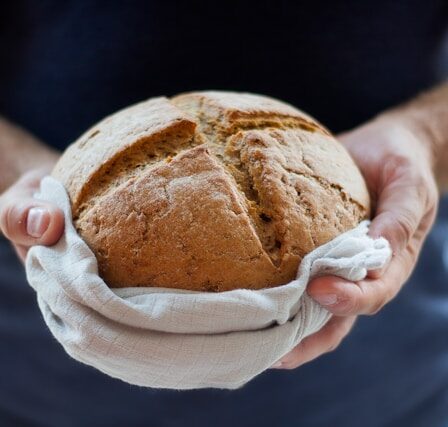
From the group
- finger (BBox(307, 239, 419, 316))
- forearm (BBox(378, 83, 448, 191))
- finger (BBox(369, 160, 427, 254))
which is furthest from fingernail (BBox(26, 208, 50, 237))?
forearm (BBox(378, 83, 448, 191))

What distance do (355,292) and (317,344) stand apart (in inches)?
6.6

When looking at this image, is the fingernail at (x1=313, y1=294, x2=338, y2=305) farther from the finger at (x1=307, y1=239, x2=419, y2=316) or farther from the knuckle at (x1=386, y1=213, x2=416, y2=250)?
A: the knuckle at (x1=386, y1=213, x2=416, y2=250)

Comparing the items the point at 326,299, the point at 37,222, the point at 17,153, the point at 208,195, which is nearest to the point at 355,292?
the point at 326,299

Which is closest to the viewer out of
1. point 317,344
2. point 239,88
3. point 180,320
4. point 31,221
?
point 180,320

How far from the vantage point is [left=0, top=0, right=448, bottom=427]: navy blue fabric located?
1.36 m

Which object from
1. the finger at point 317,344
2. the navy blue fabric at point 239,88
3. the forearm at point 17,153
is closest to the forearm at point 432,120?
the navy blue fabric at point 239,88

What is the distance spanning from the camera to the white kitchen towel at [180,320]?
844mm

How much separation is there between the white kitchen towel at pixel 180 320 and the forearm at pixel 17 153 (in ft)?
1.78

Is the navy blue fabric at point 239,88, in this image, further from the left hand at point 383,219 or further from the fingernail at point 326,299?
the fingernail at point 326,299

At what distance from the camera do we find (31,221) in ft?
3.11

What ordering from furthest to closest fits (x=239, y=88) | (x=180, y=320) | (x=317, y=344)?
(x=239, y=88) < (x=317, y=344) < (x=180, y=320)

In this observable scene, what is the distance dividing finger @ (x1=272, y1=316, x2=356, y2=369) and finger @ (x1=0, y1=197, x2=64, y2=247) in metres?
0.44

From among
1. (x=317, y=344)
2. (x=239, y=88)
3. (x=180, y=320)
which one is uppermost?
(x=239, y=88)

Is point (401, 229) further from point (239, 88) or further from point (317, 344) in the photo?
point (239, 88)
